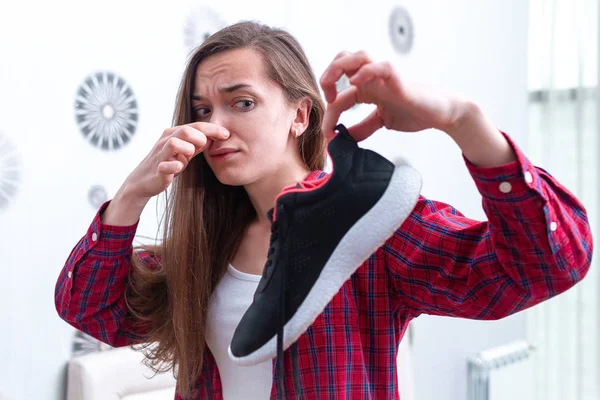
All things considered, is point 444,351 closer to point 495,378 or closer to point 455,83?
point 495,378

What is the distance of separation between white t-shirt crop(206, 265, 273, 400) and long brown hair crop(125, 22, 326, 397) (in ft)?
0.07

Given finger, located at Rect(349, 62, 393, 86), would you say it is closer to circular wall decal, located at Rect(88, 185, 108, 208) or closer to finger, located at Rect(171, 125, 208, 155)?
finger, located at Rect(171, 125, 208, 155)

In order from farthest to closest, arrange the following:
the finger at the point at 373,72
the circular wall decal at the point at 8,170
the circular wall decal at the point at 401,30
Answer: the circular wall decal at the point at 401,30, the circular wall decal at the point at 8,170, the finger at the point at 373,72

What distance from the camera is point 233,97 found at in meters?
0.89

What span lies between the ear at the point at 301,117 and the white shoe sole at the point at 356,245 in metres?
0.33

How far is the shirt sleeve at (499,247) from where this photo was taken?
604 millimetres

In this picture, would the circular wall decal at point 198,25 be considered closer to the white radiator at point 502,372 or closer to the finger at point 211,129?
the finger at point 211,129

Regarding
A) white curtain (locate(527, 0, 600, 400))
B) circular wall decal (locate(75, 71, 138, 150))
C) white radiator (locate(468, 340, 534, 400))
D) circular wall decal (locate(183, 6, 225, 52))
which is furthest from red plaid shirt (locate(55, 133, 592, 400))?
white curtain (locate(527, 0, 600, 400))

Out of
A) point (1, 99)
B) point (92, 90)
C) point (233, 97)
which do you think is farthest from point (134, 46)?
point (233, 97)

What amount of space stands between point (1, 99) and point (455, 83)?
156 centimetres

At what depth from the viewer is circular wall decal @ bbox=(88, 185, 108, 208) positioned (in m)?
1.30

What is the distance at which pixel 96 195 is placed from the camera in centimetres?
131

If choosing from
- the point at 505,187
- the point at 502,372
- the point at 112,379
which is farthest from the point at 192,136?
the point at 502,372

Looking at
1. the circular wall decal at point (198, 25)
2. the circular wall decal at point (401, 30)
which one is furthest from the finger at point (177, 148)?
the circular wall decal at point (401, 30)
